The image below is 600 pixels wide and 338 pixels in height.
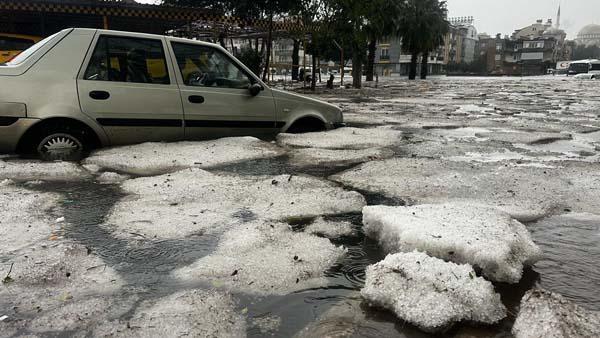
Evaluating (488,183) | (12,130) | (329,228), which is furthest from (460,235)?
(12,130)

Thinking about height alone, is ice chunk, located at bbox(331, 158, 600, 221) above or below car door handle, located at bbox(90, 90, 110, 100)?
below

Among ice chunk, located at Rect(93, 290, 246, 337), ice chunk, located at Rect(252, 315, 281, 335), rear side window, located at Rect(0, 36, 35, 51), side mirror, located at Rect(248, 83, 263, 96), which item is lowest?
ice chunk, located at Rect(252, 315, 281, 335)

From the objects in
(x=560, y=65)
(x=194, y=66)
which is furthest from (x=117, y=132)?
(x=560, y=65)

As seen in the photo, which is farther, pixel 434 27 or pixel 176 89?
pixel 434 27

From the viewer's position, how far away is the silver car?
472 cm

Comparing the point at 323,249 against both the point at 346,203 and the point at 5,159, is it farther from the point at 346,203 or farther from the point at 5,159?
the point at 5,159

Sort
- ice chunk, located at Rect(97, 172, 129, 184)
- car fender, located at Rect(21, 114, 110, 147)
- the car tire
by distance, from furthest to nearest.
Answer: the car tire < car fender, located at Rect(21, 114, 110, 147) < ice chunk, located at Rect(97, 172, 129, 184)

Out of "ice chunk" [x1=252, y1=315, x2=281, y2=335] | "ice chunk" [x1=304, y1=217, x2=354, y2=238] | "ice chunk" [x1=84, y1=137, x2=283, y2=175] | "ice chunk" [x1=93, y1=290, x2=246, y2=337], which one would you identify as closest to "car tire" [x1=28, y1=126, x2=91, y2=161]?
"ice chunk" [x1=84, y1=137, x2=283, y2=175]

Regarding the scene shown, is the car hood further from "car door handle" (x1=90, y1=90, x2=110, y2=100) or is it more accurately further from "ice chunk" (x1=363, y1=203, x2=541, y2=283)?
"ice chunk" (x1=363, y1=203, x2=541, y2=283)

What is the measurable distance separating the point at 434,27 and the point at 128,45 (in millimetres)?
42515

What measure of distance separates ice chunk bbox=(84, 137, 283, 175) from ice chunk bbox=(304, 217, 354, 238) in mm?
2046

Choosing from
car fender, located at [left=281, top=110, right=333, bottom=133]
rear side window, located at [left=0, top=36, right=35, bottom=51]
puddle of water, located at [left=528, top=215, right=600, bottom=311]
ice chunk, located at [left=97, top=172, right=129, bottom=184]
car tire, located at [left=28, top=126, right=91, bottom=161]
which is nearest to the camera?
puddle of water, located at [left=528, top=215, right=600, bottom=311]

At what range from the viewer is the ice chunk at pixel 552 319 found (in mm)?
1789

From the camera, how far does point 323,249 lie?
2.66 m
